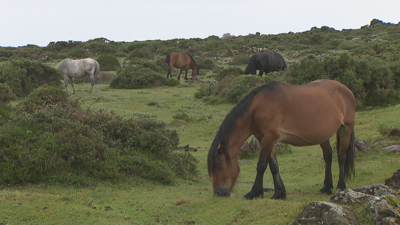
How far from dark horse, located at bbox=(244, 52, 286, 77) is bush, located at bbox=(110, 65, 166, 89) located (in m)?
6.19

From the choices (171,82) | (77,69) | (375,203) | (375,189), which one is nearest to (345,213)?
(375,203)

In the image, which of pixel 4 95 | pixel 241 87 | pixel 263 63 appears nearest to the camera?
pixel 4 95

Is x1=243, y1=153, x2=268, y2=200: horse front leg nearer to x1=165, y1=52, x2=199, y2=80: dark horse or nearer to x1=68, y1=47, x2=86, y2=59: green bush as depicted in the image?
x1=165, y1=52, x2=199, y2=80: dark horse

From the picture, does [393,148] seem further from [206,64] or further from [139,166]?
[206,64]

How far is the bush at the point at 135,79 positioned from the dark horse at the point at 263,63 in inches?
244

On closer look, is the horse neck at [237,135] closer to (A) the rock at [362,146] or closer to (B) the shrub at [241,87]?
(A) the rock at [362,146]

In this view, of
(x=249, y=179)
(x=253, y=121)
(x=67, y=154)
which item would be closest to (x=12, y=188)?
(x=67, y=154)

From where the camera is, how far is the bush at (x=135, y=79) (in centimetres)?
2564

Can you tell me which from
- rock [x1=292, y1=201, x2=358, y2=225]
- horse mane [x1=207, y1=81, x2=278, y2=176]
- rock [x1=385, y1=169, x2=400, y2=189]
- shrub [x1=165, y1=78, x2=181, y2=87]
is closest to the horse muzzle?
horse mane [x1=207, y1=81, x2=278, y2=176]

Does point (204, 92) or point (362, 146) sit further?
point (204, 92)

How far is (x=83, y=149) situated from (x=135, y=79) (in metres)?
18.3

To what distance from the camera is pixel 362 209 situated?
456 centimetres

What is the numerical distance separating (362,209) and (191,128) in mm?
10712

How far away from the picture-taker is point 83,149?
7.83 metres
